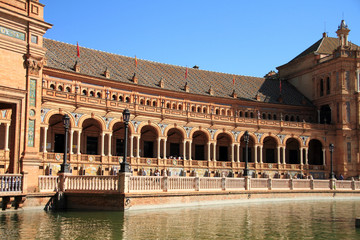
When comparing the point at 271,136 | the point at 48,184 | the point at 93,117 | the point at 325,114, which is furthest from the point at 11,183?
the point at 325,114

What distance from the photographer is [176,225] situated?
17.8m

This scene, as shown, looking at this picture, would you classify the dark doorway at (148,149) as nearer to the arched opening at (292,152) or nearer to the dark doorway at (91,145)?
the dark doorway at (91,145)

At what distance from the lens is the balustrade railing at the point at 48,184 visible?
952 inches

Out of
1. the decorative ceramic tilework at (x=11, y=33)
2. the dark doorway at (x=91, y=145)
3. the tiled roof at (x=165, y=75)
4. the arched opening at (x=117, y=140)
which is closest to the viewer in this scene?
the decorative ceramic tilework at (x=11, y=33)

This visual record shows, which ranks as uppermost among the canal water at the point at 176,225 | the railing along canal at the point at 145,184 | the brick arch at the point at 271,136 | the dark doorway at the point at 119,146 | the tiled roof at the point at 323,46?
the tiled roof at the point at 323,46

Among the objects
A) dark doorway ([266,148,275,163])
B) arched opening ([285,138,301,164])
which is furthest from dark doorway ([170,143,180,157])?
arched opening ([285,138,301,164])

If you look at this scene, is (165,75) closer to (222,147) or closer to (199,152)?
(199,152)

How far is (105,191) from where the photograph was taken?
75.7 feet

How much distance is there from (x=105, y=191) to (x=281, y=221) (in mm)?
8683

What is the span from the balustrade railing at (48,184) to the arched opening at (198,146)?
28.7 meters

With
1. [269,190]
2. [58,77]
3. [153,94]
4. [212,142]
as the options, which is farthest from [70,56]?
[269,190]

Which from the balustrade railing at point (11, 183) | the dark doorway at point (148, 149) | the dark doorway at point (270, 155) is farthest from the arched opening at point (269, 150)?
the balustrade railing at point (11, 183)

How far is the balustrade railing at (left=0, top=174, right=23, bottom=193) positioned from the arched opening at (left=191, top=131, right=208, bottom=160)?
31462mm

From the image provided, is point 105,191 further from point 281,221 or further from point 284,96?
point 284,96
